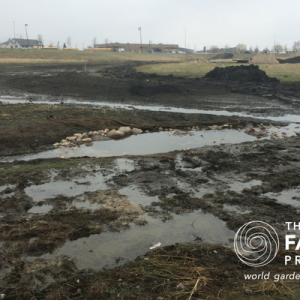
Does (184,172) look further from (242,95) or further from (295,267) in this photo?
(242,95)

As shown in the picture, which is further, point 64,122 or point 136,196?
point 64,122

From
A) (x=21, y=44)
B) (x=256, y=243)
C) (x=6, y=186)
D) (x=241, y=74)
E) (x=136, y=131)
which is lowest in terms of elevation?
(x=256, y=243)

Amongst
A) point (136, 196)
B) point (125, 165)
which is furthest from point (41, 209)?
point (125, 165)

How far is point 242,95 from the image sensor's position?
77.7ft

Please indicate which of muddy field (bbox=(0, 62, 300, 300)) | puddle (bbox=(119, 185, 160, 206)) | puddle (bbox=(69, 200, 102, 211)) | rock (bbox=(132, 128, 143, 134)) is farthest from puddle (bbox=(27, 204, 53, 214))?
rock (bbox=(132, 128, 143, 134))

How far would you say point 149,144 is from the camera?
11664 millimetres

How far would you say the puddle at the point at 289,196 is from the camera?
6.92 m

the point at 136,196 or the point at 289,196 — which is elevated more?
the point at 136,196

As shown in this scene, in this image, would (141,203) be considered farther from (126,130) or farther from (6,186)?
(126,130)

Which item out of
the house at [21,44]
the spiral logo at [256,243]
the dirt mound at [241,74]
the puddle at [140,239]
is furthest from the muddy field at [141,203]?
the house at [21,44]

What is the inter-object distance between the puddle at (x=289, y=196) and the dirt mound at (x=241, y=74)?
84.9 feet

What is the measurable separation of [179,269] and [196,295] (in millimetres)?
578

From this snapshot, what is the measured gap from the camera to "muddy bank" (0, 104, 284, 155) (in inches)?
434

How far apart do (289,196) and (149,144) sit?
18.5ft
